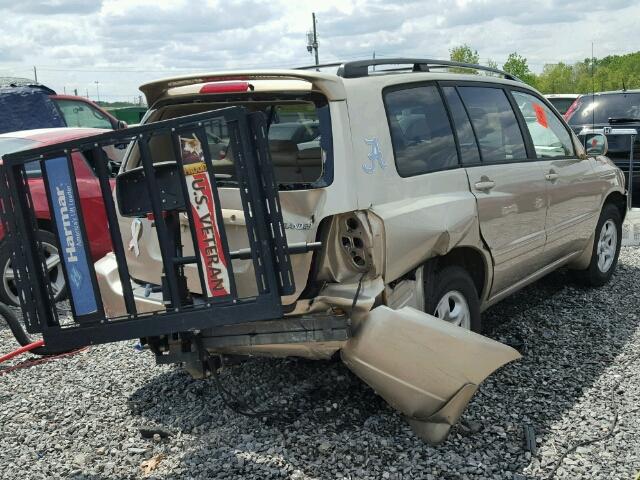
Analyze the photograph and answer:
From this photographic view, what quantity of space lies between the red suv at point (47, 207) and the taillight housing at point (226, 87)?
1132mm

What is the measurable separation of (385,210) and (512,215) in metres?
1.48

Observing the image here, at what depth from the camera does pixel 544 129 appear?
5.62m

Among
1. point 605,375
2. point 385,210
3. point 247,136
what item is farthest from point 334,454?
point 605,375

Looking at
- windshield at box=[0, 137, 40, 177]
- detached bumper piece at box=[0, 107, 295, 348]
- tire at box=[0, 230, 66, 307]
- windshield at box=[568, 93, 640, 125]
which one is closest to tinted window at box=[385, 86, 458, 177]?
detached bumper piece at box=[0, 107, 295, 348]

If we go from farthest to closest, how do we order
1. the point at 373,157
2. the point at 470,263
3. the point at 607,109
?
the point at 607,109 → the point at 470,263 → the point at 373,157

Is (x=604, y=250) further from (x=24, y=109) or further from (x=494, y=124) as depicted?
(x=24, y=109)

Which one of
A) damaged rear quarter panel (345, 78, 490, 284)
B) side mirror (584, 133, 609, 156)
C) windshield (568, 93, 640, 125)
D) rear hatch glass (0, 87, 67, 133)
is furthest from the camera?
rear hatch glass (0, 87, 67, 133)

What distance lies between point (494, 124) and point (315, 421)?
7.81 ft

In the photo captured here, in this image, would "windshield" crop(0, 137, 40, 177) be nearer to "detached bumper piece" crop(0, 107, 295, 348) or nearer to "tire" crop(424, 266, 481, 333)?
"detached bumper piece" crop(0, 107, 295, 348)

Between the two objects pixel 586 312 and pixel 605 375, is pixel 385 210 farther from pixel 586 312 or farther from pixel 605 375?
pixel 586 312

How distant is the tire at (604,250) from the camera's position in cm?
639

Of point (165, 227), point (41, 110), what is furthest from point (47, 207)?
point (41, 110)

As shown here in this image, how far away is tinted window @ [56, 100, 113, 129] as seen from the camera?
12508 mm

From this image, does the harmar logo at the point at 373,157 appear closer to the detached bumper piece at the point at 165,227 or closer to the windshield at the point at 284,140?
the windshield at the point at 284,140
